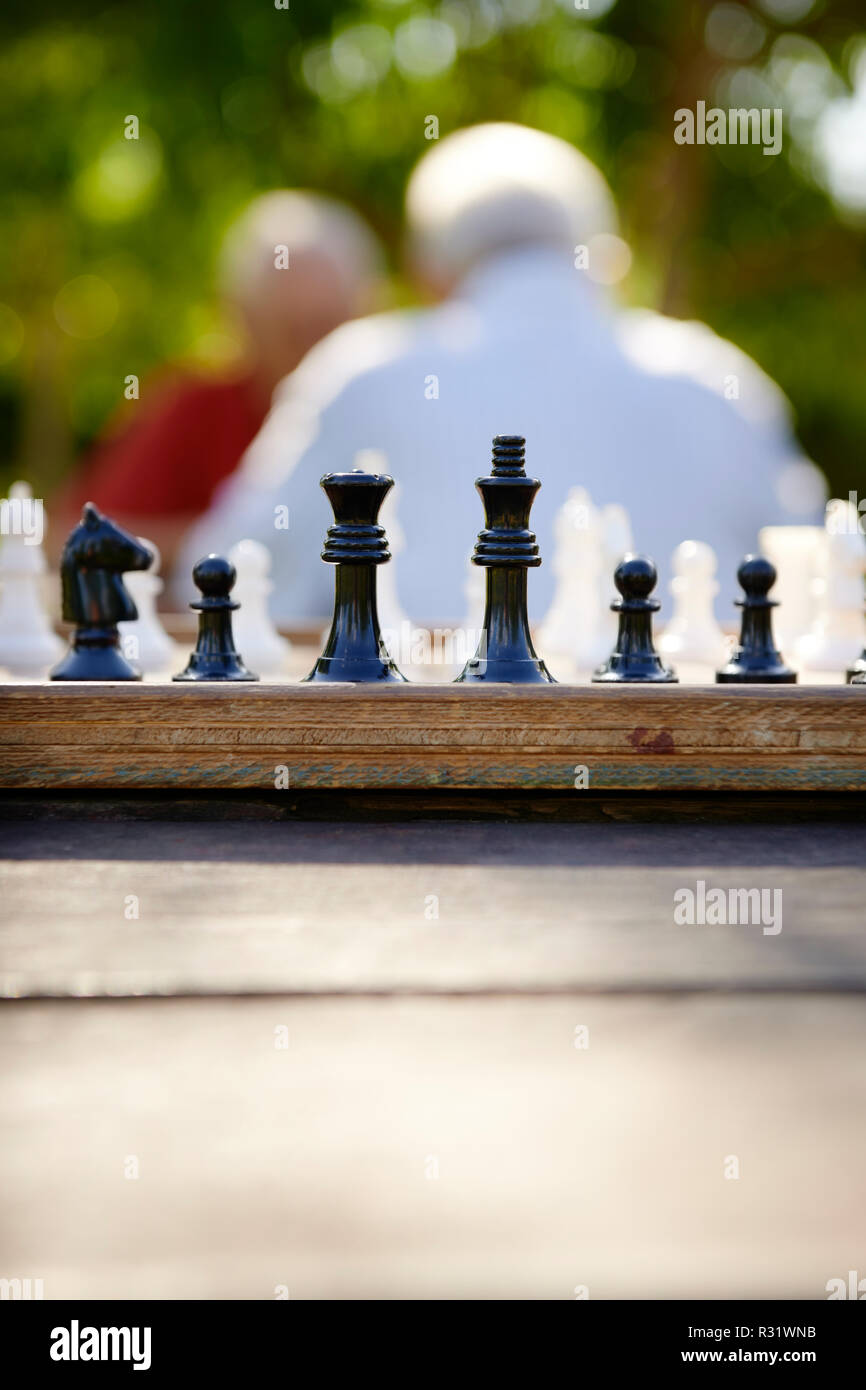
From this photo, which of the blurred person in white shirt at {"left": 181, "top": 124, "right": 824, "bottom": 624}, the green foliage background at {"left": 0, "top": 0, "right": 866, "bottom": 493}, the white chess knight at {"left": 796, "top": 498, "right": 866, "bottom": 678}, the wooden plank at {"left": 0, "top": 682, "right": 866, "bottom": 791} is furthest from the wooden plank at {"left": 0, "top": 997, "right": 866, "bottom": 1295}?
the green foliage background at {"left": 0, "top": 0, "right": 866, "bottom": 493}

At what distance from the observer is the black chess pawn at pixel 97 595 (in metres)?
1.57

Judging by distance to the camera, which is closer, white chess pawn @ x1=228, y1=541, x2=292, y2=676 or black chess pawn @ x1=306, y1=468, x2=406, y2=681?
black chess pawn @ x1=306, y1=468, x2=406, y2=681

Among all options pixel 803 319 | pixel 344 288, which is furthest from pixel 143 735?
pixel 803 319

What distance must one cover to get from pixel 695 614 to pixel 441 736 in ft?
2.85

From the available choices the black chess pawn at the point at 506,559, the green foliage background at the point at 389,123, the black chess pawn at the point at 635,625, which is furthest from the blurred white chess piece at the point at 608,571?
the green foliage background at the point at 389,123

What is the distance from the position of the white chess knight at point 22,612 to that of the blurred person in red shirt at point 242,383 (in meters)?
2.60

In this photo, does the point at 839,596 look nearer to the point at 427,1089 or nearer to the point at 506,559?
the point at 506,559

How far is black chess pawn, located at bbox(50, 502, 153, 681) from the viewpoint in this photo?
157 centimetres

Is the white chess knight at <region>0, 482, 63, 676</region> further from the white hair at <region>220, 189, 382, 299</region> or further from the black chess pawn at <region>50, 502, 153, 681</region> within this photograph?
the white hair at <region>220, 189, 382, 299</region>

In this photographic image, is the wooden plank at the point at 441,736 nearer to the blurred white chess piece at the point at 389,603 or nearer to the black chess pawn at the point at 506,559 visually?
the black chess pawn at the point at 506,559

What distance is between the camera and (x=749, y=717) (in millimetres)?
1354

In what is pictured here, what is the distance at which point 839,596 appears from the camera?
6.43 ft

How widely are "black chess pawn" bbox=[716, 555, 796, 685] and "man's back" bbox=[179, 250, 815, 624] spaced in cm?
143
